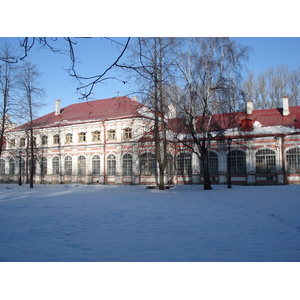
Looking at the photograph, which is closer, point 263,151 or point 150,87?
point 150,87

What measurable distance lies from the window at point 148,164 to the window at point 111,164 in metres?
3.29

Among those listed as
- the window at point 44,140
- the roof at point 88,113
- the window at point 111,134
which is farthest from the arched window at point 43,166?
the window at point 111,134

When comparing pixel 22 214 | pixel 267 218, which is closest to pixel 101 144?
pixel 22 214

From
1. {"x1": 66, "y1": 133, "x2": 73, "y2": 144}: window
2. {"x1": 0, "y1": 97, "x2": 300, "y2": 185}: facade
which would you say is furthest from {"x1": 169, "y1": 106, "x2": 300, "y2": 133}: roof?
{"x1": 66, "y1": 133, "x2": 73, "y2": 144}: window

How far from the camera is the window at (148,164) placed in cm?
2591

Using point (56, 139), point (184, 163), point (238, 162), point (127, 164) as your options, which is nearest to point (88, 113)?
point (56, 139)

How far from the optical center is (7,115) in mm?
22250

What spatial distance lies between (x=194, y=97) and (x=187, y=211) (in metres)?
9.45

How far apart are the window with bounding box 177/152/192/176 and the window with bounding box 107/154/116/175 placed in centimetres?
685

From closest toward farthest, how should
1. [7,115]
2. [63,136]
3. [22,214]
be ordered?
1. [22,214]
2. [7,115]
3. [63,136]

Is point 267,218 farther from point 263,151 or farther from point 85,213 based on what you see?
point 263,151

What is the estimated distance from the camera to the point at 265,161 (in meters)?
22.6

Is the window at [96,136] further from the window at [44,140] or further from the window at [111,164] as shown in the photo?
the window at [44,140]

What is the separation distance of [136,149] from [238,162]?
938 centimetres
